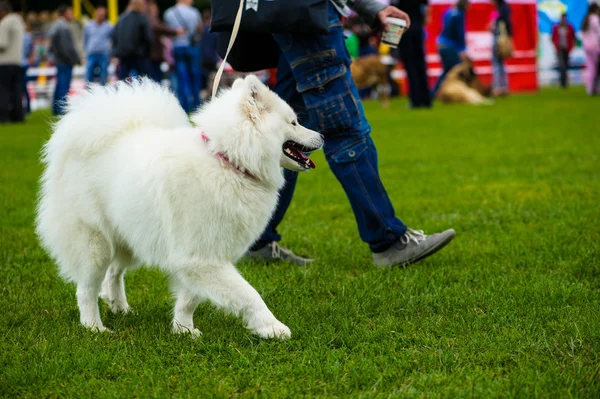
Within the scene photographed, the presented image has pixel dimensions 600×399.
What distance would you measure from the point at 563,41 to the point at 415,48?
11.0 meters

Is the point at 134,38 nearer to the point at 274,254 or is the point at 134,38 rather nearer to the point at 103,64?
the point at 103,64

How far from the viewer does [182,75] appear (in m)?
15.8

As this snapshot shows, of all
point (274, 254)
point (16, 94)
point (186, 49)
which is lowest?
point (16, 94)

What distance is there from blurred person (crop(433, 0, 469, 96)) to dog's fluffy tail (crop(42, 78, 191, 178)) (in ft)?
48.9

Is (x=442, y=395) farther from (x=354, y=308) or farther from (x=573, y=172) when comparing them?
(x=573, y=172)

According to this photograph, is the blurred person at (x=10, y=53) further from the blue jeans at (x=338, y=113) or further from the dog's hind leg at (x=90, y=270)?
the dog's hind leg at (x=90, y=270)

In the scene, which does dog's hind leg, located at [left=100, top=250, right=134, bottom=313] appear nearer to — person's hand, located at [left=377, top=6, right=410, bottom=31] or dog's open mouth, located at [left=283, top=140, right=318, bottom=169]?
dog's open mouth, located at [left=283, top=140, right=318, bottom=169]

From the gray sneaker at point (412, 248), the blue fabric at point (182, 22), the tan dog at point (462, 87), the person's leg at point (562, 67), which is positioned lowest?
the person's leg at point (562, 67)

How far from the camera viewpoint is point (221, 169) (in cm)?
324

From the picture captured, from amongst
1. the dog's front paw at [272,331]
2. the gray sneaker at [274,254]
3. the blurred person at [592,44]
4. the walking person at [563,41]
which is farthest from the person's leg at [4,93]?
the walking person at [563,41]

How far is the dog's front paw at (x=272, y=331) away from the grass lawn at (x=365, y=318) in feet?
0.20

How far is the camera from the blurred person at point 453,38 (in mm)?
17766

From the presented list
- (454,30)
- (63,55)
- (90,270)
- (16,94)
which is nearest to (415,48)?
(454,30)

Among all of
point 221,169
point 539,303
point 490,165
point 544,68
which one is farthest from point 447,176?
point 544,68
